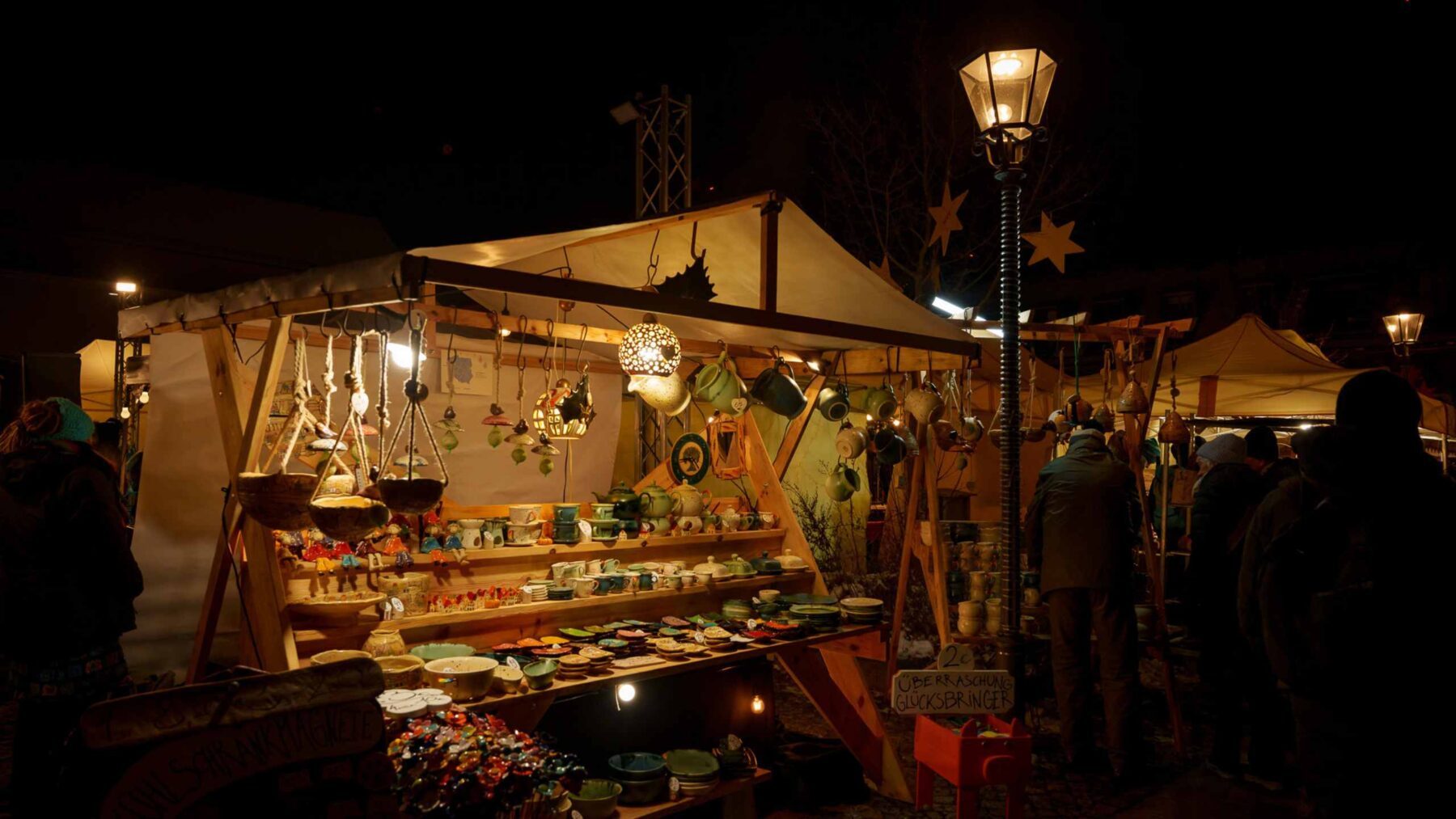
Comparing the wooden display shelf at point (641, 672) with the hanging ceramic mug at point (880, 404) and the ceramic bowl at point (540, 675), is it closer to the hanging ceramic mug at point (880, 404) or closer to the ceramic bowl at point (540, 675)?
the ceramic bowl at point (540, 675)

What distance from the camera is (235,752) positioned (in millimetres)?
2191

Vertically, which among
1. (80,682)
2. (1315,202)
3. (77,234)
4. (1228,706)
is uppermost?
(1315,202)

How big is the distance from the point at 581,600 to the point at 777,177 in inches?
435

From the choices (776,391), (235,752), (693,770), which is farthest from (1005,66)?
(235,752)

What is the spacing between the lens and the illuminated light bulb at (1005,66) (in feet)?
11.3

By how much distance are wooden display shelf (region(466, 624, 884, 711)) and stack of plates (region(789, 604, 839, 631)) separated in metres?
0.05

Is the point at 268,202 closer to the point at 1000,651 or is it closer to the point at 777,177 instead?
the point at 777,177


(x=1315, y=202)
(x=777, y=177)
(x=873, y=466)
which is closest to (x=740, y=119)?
(x=777, y=177)

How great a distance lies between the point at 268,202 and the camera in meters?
10.1

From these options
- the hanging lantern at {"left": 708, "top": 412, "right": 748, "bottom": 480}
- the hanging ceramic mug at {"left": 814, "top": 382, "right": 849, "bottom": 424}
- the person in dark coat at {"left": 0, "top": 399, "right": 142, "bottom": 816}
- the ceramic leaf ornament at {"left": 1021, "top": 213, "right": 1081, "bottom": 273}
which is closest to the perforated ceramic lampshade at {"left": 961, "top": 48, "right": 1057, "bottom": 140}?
the ceramic leaf ornament at {"left": 1021, "top": 213, "right": 1081, "bottom": 273}

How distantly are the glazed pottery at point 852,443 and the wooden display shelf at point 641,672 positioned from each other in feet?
Result: 3.44

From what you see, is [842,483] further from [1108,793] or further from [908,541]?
[1108,793]

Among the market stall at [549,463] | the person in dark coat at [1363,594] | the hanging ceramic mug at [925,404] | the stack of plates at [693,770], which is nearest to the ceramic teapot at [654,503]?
the market stall at [549,463]

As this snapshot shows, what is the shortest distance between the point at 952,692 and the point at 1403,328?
364 inches
